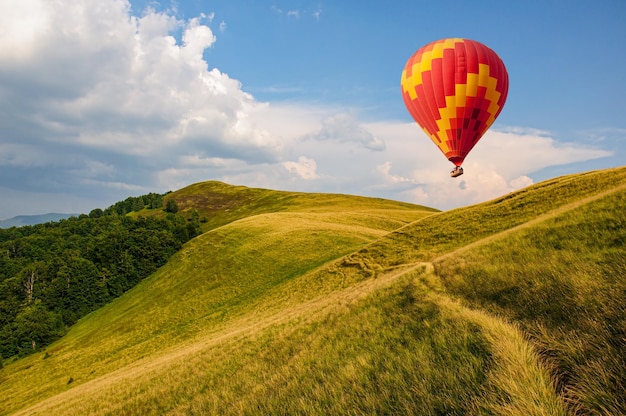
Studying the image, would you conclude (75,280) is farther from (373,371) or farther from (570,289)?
(570,289)

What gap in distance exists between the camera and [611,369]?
5570mm

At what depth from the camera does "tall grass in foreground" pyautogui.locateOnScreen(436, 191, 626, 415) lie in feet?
18.9

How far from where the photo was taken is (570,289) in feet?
31.6

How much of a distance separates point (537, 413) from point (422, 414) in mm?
1883

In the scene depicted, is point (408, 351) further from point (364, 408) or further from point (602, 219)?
point (602, 219)

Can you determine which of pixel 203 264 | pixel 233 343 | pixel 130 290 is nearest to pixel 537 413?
pixel 233 343

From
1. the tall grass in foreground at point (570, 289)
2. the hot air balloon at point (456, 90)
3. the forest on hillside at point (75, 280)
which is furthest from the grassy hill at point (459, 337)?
the forest on hillside at point (75, 280)

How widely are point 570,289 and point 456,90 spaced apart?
85.3 feet

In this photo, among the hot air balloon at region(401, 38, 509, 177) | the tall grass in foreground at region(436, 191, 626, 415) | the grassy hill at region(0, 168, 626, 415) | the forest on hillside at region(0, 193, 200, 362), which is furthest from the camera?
the forest on hillside at region(0, 193, 200, 362)

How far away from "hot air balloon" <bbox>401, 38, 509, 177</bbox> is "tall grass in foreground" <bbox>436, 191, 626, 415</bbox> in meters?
16.6

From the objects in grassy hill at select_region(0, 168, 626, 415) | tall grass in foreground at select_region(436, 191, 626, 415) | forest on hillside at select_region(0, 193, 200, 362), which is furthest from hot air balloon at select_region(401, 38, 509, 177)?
forest on hillside at select_region(0, 193, 200, 362)

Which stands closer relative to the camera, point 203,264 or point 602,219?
point 602,219

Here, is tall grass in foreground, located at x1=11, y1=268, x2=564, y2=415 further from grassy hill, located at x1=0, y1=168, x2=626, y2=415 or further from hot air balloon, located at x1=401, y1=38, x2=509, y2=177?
hot air balloon, located at x1=401, y1=38, x2=509, y2=177

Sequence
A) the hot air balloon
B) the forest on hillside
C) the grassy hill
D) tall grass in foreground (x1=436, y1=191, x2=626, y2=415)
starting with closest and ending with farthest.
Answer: tall grass in foreground (x1=436, y1=191, x2=626, y2=415) → the grassy hill → the hot air balloon → the forest on hillside
